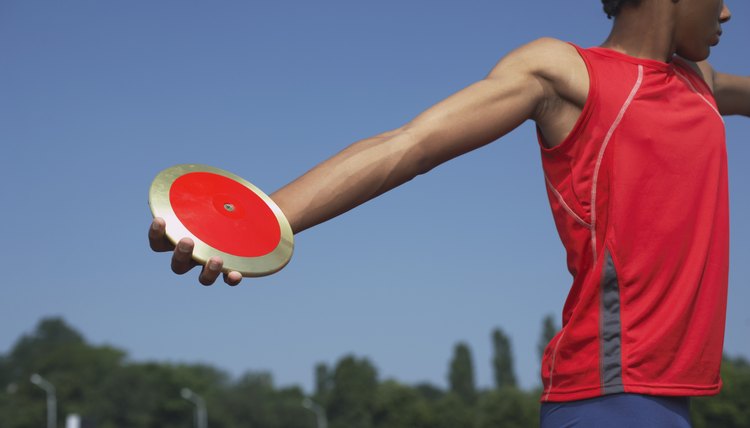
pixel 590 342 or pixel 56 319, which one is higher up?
pixel 56 319

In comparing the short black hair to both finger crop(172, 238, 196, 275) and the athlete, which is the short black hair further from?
finger crop(172, 238, 196, 275)

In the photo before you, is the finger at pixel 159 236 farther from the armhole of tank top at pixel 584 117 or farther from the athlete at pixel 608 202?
the armhole of tank top at pixel 584 117

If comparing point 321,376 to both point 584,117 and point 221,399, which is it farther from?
point 584,117

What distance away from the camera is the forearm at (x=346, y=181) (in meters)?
2.28

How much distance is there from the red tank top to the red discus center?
819 mm

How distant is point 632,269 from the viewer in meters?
2.39

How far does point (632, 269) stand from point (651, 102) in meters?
0.47

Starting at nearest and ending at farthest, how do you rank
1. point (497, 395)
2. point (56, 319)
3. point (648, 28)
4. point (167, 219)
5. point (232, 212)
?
point (167, 219) → point (232, 212) → point (648, 28) → point (497, 395) → point (56, 319)

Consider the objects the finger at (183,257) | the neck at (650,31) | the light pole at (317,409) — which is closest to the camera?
the finger at (183,257)

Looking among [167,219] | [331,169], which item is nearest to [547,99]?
[331,169]

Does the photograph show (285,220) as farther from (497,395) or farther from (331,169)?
(497,395)

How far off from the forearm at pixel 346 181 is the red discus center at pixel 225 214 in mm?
75

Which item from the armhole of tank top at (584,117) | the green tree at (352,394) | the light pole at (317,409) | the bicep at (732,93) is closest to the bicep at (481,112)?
the armhole of tank top at (584,117)

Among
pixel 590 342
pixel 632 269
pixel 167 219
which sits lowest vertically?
pixel 590 342
